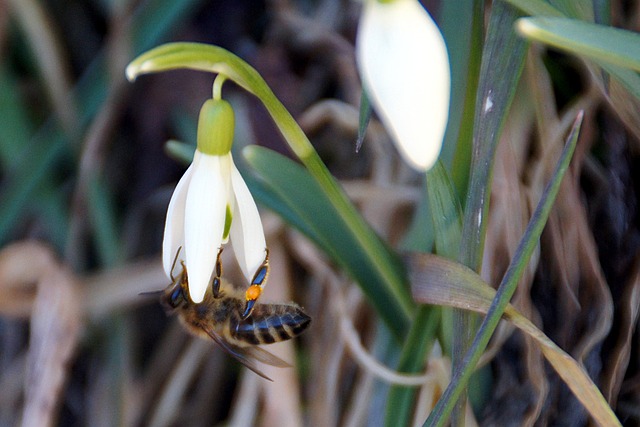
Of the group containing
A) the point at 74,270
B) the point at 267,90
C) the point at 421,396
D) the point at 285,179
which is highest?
the point at 267,90

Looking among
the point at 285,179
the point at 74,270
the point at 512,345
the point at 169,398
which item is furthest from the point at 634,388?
the point at 74,270

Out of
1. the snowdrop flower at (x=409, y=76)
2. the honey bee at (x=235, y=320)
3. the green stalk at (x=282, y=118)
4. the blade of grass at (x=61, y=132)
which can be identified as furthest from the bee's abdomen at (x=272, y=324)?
the blade of grass at (x=61, y=132)

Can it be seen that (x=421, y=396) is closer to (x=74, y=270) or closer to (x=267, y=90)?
(x=267, y=90)

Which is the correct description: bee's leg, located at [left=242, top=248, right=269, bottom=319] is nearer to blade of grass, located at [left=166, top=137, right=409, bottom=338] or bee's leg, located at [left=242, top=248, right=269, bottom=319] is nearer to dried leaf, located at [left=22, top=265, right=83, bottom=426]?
blade of grass, located at [left=166, top=137, right=409, bottom=338]

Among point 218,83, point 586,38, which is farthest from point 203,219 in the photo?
point 586,38

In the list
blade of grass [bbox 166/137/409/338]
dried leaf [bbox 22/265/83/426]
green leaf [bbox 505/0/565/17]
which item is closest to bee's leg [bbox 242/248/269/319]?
blade of grass [bbox 166/137/409/338]

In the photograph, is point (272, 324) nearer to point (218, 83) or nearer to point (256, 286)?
point (256, 286)
